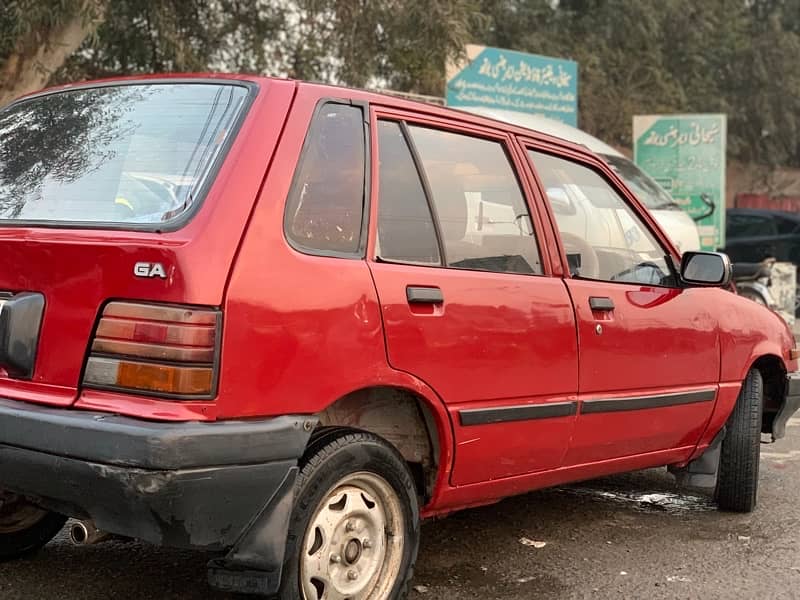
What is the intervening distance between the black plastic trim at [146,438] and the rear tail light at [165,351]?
0.32 ft

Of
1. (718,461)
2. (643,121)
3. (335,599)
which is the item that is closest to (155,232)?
(335,599)

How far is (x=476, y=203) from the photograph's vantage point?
11.3 feet

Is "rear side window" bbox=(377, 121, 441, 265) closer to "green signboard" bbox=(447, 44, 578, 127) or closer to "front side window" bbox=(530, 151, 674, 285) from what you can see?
"front side window" bbox=(530, 151, 674, 285)

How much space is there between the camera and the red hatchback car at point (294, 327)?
248 cm

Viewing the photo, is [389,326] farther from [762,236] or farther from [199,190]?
[762,236]

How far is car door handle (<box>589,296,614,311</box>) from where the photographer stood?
12.1 feet

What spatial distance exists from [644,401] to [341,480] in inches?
65.3

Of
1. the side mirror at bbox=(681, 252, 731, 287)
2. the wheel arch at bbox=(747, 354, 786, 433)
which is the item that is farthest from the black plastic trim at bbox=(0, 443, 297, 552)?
the wheel arch at bbox=(747, 354, 786, 433)

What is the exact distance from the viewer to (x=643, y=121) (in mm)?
14336

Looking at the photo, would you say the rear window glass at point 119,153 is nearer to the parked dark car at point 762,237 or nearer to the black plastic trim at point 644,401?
the black plastic trim at point 644,401

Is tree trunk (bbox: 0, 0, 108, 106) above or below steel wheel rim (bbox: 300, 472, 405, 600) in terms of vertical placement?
above

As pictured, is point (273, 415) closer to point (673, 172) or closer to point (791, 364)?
point (791, 364)

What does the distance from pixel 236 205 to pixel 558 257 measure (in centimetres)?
150

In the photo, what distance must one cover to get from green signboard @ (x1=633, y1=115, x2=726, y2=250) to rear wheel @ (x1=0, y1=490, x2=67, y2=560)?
12.0 m
